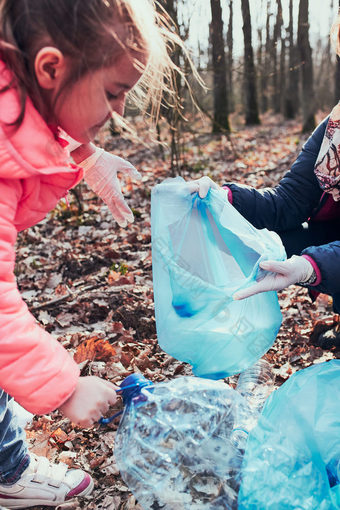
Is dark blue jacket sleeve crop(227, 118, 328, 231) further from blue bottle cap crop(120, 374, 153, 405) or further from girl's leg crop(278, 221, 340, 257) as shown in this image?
blue bottle cap crop(120, 374, 153, 405)

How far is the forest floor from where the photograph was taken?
1948mm

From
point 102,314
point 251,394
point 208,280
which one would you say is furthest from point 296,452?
point 102,314

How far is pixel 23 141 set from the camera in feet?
3.92

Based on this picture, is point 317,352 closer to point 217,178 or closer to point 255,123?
point 217,178

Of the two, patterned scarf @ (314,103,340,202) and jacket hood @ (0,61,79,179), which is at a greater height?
jacket hood @ (0,61,79,179)

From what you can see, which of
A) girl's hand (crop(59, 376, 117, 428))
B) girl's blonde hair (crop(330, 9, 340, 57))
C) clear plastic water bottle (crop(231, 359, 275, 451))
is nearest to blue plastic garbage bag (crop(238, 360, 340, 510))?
clear plastic water bottle (crop(231, 359, 275, 451))

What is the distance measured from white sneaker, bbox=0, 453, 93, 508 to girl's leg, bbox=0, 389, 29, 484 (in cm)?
3

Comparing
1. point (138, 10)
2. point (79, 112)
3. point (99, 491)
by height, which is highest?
point (138, 10)

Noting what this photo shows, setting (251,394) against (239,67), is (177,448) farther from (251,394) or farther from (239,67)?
(239,67)

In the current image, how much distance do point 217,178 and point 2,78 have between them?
5338 millimetres

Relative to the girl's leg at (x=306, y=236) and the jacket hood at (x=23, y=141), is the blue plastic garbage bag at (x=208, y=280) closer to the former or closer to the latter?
the girl's leg at (x=306, y=236)

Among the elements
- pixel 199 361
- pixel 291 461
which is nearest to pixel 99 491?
pixel 199 361

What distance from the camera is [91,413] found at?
4.23 feet

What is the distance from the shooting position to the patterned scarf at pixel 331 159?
6.88 feet
